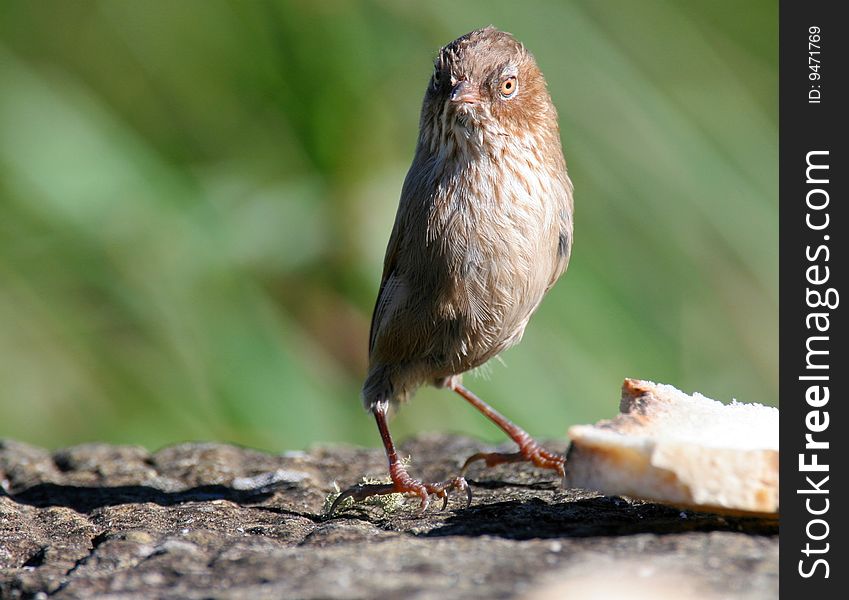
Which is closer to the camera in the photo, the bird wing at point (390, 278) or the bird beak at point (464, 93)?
the bird beak at point (464, 93)

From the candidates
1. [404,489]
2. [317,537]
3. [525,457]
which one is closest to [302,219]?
[525,457]

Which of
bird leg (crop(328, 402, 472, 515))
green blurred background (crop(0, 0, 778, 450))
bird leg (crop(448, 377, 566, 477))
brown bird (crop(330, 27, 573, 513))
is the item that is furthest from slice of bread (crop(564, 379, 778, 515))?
green blurred background (crop(0, 0, 778, 450))

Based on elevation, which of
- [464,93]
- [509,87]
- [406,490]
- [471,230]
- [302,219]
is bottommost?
[406,490]

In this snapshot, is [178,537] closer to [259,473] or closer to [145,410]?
[259,473]

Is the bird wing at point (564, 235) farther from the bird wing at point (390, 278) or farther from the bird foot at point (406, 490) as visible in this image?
the bird foot at point (406, 490)

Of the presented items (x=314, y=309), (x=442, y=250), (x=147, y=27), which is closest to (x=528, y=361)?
(x=314, y=309)

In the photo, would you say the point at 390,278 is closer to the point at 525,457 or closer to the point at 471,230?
the point at 471,230

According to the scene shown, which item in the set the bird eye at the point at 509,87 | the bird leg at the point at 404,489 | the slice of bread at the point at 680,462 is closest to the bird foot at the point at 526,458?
the bird leg at the point at 404,489
